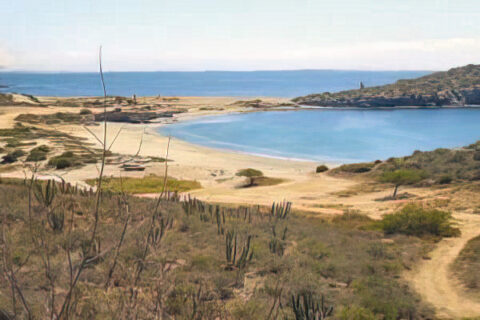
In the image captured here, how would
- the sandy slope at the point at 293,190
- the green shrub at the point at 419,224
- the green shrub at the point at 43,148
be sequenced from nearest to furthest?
1. the sandy slope at the point at 293,190
2. the green shrub at the point at 419,224
3. the green shrub at the point at 43,148

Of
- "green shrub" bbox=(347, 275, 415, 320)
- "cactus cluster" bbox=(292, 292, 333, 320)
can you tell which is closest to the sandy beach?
"cactus cluster" bbox=(292, 292, 333, 320)

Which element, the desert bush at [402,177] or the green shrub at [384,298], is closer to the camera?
the green shrub at [384,298]

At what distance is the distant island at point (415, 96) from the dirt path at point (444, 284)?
80979 mm

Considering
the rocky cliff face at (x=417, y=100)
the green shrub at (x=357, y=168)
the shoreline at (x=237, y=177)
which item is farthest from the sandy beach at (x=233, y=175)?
the rocky cliff face at (x=417, y=100)

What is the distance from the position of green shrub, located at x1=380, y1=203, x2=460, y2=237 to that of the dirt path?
2.17 feet

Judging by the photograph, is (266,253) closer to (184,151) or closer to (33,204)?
(33,204)

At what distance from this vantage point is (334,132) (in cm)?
5781

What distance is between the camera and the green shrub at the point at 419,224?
14891 millimetres

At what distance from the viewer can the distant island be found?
3482 inches

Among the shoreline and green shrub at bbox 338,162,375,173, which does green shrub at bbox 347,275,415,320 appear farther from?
green shrub at bbox 338,162,375,173

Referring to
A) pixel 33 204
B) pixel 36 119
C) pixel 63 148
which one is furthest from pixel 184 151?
pixel 33 204

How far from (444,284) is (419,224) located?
5220mm

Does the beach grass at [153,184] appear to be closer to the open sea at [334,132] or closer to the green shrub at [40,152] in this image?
the green shrub at [40,152]

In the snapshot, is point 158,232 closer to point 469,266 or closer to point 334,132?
point 469,266
